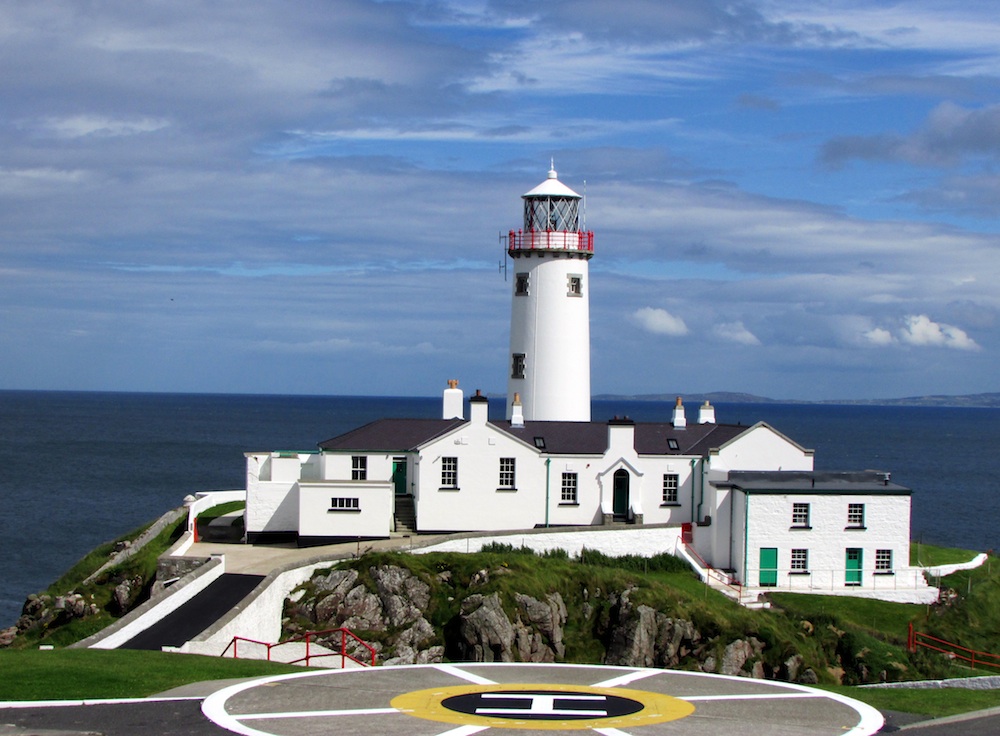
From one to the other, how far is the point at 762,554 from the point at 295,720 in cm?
2319

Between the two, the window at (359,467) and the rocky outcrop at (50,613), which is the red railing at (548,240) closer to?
the window at (359,467)

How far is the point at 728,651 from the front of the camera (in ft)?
105

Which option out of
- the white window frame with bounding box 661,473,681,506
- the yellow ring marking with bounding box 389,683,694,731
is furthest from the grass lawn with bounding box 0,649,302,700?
the white window frame with bounding box 661,473,681,506

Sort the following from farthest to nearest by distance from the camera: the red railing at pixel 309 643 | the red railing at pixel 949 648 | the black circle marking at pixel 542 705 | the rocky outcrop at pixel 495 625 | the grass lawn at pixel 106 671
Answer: the red railing at pixel 949 648, the rocky outcrop at pixel 495 625, the red railing at pixel 309 643, the grass lawn at pixel 106 671, the black circle marking at pixel 542 705

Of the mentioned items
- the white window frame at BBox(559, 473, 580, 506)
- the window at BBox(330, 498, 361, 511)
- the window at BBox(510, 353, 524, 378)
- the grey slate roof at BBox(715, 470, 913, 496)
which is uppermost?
the window at BBox(510, 353, 524, 378)

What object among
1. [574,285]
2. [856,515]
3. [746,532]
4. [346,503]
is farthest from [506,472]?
[856,515]

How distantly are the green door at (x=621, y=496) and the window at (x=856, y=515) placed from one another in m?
6.90

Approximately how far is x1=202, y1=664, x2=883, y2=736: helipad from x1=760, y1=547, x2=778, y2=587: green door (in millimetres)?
16645

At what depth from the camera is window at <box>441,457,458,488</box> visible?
129ft

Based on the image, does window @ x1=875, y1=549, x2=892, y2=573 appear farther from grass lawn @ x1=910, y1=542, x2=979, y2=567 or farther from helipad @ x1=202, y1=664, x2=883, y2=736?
helipad @ x1=202, y1=664, x2=883, y2=736

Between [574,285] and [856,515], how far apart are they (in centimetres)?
1423

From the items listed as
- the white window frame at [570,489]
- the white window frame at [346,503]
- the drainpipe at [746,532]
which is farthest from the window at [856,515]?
the white window frame at [346,503]

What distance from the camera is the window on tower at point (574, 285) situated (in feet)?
155

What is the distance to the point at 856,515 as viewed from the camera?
3800 cm
